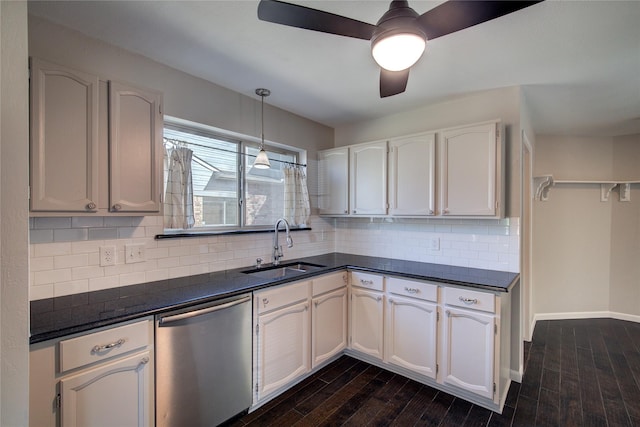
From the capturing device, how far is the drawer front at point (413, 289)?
2.31 meters

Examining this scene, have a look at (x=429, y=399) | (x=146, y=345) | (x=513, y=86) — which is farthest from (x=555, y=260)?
(x=146, y=345)

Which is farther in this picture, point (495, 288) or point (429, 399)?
point (429, 399)

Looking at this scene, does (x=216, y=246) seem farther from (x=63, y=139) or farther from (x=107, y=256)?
(x=63, y=139)

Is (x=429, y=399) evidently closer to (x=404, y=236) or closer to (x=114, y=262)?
(x=404, y=236)

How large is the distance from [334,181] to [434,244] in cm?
124

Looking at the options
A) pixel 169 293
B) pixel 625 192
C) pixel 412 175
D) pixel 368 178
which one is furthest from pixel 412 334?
pixel 625 192

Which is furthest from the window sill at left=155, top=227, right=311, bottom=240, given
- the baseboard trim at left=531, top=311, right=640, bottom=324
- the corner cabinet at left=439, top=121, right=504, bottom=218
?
the baseboard trim at left=531, top=311, right=640, bottom=324

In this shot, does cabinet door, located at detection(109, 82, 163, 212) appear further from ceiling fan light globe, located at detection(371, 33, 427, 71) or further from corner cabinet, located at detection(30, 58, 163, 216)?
ceiling fan light globe, located at detection(371, 33, 427, 71)

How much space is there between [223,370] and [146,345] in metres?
0.53

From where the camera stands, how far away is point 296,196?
3.14 metres

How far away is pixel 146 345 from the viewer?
60.1 inches

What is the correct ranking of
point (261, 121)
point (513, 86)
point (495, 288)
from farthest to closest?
point (261, 121) → point (513, 86) → point (495, 288)

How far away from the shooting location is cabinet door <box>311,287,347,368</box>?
249 cm

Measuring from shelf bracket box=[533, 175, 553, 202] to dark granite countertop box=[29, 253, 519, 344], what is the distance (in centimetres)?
190
